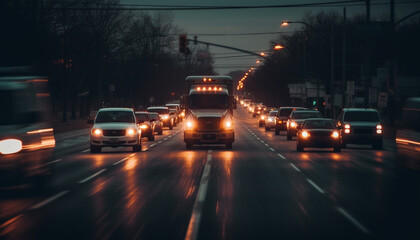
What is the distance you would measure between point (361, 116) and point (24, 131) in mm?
22542

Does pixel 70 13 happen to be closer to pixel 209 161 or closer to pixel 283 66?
pixel 209 161

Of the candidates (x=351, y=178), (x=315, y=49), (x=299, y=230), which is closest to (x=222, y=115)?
(x=351, y=178)

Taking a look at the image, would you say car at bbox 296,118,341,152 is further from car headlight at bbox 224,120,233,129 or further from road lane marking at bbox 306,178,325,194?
road lane marking at bbox 306,178,325,194

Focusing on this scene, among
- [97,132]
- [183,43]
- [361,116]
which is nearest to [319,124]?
[361,116]

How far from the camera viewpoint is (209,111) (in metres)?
33.4

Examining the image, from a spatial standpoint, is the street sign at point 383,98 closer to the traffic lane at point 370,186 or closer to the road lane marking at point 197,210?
the traffic lane at point 370,186

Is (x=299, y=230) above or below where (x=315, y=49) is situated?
below

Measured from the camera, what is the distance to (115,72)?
4405 inches

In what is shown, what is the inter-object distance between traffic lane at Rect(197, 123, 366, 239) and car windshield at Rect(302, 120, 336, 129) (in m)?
9.52

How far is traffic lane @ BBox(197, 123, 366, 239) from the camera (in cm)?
1030

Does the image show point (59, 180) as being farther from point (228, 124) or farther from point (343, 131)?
point (343, 131)

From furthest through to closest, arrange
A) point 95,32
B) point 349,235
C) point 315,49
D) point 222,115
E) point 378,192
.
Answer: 1. point 315,49
2. point 95,32
3. point 222,115
4. point 378,192
5. point 349,235

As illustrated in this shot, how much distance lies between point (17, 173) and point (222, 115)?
19053 mm

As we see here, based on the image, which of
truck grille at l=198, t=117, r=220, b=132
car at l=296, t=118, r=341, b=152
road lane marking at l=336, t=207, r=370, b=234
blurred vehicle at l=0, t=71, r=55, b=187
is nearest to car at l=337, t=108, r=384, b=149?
car at l=296, t=118, r=341, b=152
